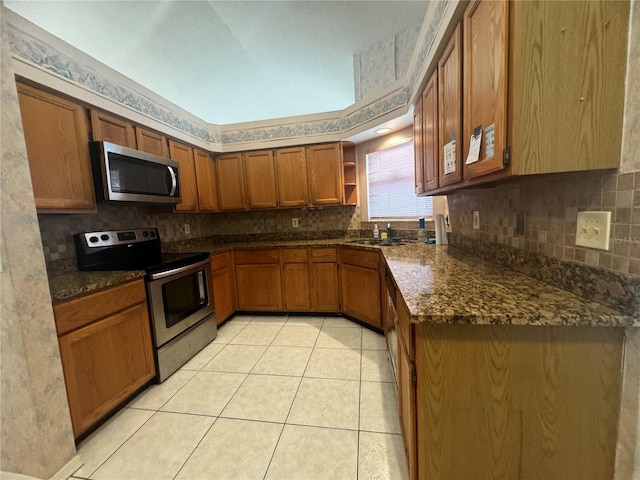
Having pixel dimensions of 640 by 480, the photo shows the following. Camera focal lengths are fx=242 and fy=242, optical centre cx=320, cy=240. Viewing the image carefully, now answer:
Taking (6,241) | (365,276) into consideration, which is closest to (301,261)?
(365,276)

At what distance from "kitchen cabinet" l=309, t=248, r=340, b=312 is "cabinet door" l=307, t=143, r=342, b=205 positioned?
2.33 ft

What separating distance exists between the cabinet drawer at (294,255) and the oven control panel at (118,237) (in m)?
1.37

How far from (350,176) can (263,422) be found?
9.30 ft

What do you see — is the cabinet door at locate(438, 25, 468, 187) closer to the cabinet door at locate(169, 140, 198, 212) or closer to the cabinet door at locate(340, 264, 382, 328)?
the cabinet door at locate(340, 264, 382, 328)

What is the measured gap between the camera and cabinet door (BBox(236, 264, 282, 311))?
3043mm

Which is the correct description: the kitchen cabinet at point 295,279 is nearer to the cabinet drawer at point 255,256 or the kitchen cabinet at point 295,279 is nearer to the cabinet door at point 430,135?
the cabinet drawer at point 255,256

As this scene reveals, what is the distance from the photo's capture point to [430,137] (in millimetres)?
1683

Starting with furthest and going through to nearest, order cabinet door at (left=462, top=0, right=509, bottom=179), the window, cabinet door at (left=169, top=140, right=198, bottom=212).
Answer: the window < cabinet door at (left=169, top=140, right=198, bottom=212) < cabinet door at (left=462, top=0, right=509, bottom=179)

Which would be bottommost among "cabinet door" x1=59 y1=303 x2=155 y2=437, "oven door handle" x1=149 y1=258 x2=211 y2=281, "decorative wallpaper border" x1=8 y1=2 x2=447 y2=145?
"cabinet door" x1=59 y1=303 x2=155 y2=437

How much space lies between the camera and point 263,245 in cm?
304

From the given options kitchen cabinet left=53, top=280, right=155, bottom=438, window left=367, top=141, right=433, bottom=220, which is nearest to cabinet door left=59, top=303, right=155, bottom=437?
kitchen cabinet left=53, top=280, right=155, bottom=438

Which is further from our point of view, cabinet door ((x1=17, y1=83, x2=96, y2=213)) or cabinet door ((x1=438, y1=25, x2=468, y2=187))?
cabinet door ((x1=17, y1=83, x2=96, y2=213))

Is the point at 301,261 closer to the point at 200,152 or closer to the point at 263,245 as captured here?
the point at 263,245

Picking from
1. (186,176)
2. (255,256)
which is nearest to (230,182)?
(186,176)
